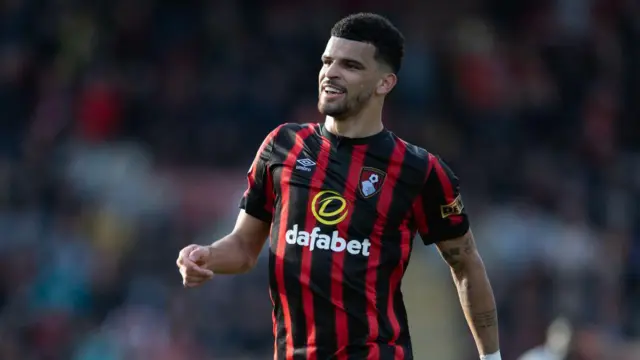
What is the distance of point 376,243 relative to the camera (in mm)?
5539

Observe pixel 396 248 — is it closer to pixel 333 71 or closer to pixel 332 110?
pixel 332 110

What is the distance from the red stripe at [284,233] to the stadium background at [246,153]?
4848 mm

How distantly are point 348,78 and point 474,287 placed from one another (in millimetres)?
1105

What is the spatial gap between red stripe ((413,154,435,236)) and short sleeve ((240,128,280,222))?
0.66 m

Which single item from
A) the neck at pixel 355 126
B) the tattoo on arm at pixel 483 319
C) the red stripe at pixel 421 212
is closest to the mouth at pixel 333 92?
the neck at pixel 355 126

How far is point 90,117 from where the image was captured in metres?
12.8

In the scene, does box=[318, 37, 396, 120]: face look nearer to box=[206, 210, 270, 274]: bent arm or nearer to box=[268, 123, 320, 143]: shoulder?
box=[268, 123, 320, 143]: shoulder

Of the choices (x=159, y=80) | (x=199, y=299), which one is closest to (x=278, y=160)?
(x=199, y=299)

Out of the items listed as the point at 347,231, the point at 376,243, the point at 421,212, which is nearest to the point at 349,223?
the point at 347,231

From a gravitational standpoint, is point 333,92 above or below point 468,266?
above

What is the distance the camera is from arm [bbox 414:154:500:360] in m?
5.66

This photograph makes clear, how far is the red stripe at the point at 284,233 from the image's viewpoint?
18.1 ft

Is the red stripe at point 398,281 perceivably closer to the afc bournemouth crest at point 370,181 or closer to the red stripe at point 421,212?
the red stripe at point 421,212

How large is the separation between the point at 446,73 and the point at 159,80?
122 inches
